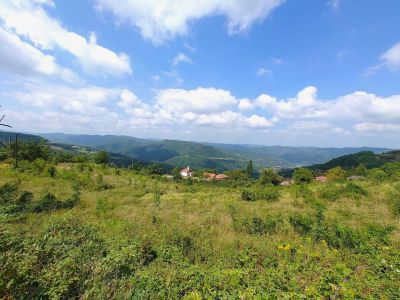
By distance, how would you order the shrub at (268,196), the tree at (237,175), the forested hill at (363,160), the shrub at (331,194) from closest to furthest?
the shrub at (331,194) < the shrub at (268,196) < the tree at (237,175) < the forested hill at (363,160)

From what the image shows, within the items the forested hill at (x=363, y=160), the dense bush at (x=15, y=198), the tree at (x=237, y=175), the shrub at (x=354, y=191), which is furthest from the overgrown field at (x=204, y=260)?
the forested hill at (x=363, y=160)

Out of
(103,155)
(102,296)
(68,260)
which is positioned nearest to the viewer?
(102,296)

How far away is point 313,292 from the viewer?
3834mm

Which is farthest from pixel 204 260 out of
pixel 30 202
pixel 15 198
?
pixel 15 198

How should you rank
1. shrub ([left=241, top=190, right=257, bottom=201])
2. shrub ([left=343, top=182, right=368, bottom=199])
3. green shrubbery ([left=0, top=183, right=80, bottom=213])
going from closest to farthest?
→ green shrubbery ([left=0, top=183, right=80, bottom=213])
shrub ([left=343, top=182, right=368, bottom=199])
shrub ([left=241, top=190, right=257, bottom=201])

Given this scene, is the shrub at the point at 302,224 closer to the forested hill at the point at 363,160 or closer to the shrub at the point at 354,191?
the shrub at the point at 354,191

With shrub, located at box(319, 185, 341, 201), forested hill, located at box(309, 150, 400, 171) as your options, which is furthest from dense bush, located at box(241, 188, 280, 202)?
forested hill, located at box(309, 150, 400, 171)

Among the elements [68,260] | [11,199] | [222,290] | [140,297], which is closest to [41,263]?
[68,260]

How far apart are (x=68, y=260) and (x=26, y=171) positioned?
26.6 m

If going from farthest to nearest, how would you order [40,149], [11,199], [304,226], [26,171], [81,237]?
[40,149] < [26,171] < [11,199] < [304,226] < [81,237]

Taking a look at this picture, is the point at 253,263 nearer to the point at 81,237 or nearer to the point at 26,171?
the point at 81,237

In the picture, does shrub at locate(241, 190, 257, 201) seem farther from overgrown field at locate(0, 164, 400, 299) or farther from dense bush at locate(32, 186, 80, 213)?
dense bush at locate(32, 186, 80, 213)

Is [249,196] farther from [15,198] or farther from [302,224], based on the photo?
[15,198]

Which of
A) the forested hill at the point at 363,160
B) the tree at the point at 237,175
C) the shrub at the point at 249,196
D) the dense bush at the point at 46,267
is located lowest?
the tree at the point at 237,175
